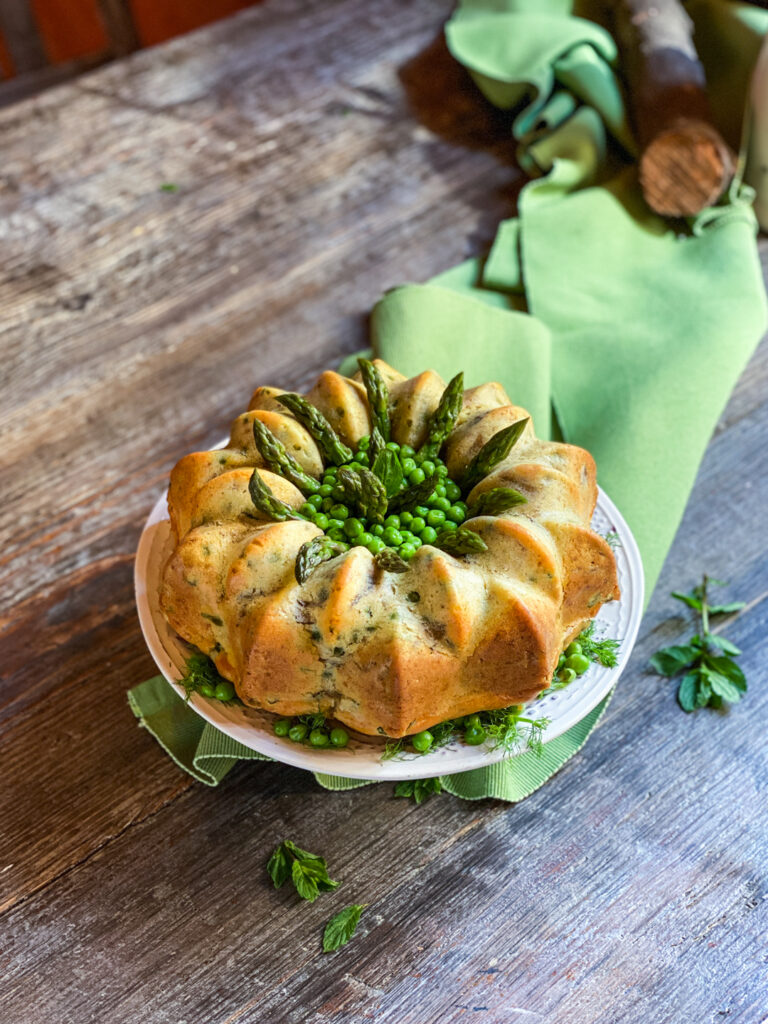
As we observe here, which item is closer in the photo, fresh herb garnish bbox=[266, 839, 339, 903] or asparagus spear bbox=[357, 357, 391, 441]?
fresh herb garnish bbox=[266, 839, 339, 903]

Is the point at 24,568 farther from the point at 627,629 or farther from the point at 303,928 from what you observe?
the point at 627,629

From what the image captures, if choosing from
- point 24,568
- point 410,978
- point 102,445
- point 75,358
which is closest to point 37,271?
point 75,358

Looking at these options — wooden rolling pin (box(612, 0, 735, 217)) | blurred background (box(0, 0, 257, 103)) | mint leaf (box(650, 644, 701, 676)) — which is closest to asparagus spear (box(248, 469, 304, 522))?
mint leaf (box(650, 644, 701, 676))

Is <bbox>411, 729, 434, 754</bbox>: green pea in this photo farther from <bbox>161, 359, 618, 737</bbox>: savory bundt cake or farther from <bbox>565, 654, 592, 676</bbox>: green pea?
<bbox>565, 654, 592, 676</bbox>: green pea

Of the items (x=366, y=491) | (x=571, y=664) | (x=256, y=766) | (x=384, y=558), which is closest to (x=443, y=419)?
(x=366, y=491)

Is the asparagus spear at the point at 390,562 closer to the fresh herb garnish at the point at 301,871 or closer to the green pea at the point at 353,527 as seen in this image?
the green pea at the point at 353,527
